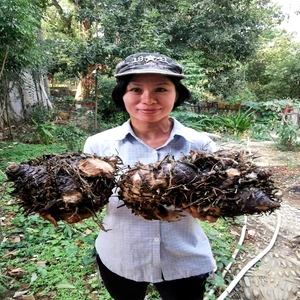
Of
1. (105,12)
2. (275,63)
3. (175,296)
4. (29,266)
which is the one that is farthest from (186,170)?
(275,63)

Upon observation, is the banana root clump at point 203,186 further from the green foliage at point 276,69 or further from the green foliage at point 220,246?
the green foliage at point 276,69

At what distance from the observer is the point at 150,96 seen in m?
1.05

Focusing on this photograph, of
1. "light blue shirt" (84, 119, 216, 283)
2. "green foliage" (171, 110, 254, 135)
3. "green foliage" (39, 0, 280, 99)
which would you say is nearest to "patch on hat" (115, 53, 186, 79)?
"light blue shirt" (84, 119, 216, 283)

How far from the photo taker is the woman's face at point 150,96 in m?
1.06

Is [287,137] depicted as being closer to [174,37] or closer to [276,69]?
[174,37]

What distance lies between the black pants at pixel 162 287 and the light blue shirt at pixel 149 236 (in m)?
0.06

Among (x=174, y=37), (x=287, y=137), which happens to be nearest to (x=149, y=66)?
(x=287, y=137)

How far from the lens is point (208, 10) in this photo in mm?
8125

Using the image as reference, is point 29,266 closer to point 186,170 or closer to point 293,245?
point 186,170

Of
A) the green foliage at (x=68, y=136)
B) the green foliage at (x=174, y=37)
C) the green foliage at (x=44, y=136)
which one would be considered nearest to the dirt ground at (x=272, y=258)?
the green foliage at (x=68, y=136)

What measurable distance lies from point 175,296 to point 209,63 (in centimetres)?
868

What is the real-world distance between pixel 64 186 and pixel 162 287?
675 mm

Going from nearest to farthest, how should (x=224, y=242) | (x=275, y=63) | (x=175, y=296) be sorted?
(x=175, y=296) < (x=224, y=242) < (x=275, y=63)

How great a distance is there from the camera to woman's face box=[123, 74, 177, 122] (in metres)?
1.06
